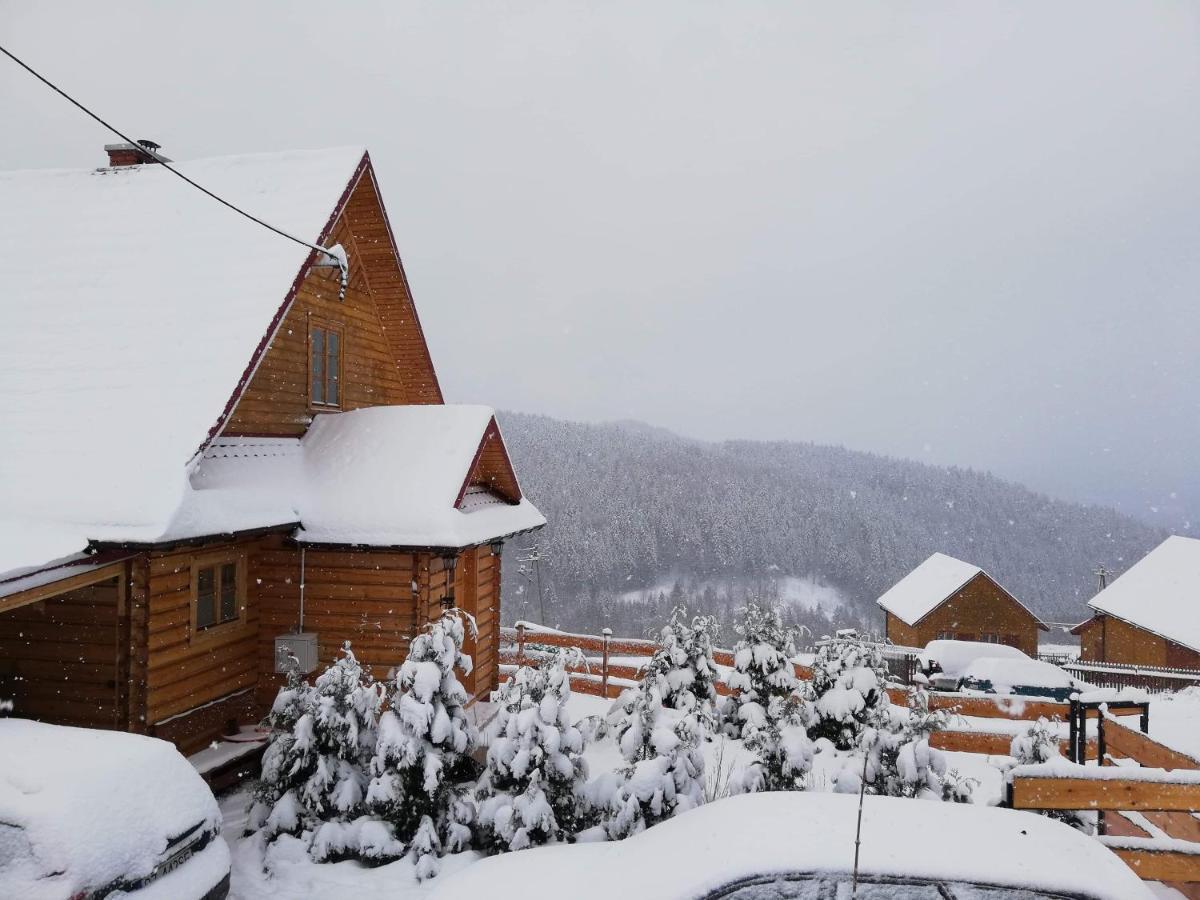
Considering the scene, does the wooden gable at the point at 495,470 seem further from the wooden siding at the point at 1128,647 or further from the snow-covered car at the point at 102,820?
the wooden siding at the point at 1128,647

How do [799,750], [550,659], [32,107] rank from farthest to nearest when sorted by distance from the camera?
[32,107] → [550,659] → [799,750]

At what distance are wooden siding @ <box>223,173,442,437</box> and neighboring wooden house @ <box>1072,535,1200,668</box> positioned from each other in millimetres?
26599

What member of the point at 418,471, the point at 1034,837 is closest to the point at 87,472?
the point at 418,471

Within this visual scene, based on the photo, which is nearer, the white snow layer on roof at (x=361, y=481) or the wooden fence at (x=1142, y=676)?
the white snow layer on roof at (x=361, y=481)

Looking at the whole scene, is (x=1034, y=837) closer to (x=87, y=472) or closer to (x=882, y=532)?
(x=87, y=472)

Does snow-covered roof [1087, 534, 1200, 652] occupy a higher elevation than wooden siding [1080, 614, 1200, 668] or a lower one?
higher

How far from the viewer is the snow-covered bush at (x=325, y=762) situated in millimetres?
7414

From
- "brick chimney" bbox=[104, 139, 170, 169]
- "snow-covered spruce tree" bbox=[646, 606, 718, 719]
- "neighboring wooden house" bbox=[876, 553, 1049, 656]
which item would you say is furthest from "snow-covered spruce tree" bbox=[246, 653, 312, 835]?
"neighboring wooden house" bbox=[876, 553, 1049, 656]

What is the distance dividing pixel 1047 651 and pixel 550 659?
135ft

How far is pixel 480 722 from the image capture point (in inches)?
461

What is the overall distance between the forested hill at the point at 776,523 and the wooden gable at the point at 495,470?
224ft

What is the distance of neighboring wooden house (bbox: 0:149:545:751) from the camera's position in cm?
870

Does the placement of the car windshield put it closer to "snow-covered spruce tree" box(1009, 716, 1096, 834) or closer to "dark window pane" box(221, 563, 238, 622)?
"snow-covered spruce tree" box(1009, 716, 1096, 834)

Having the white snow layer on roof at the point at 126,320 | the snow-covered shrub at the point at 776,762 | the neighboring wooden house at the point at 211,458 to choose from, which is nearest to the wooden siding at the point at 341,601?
the neighboring wooden house at the point at 211,458
